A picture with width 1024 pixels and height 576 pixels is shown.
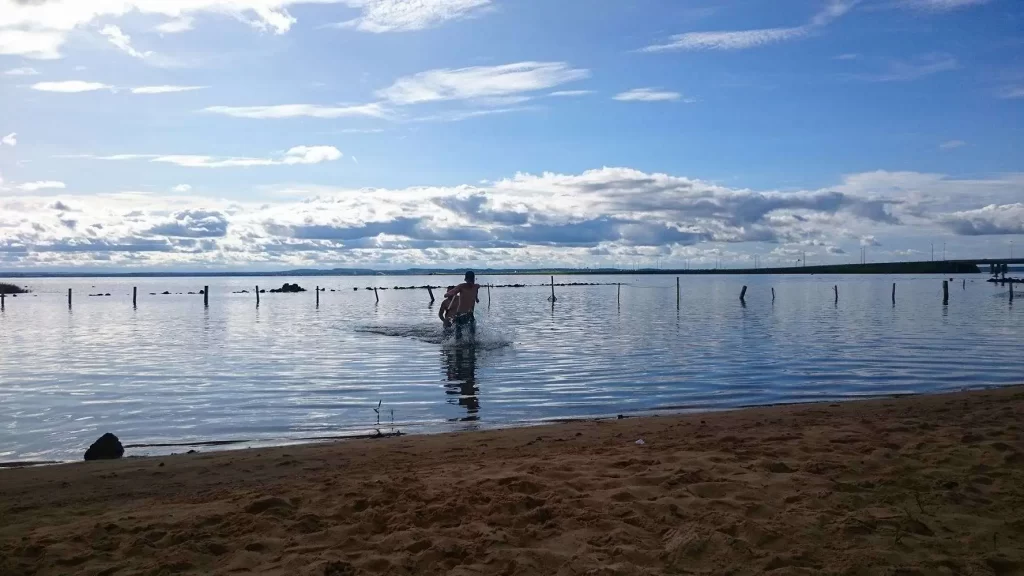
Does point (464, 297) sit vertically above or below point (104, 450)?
above

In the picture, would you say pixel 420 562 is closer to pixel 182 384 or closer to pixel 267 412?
pixel 267 412

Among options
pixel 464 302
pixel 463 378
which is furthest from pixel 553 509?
pixel 464 302

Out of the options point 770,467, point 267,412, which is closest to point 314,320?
point 267,412

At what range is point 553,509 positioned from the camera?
5941 millimetres

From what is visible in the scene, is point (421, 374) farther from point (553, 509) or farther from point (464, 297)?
point (553, 509)

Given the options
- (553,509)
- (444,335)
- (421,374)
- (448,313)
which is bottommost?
(421,374)

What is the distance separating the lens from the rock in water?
988 centimetres

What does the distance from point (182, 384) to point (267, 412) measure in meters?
5.09

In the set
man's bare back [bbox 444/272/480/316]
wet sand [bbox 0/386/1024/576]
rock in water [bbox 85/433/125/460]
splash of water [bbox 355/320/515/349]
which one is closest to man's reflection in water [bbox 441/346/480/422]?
splash of water [bbox 355/320/515/349]

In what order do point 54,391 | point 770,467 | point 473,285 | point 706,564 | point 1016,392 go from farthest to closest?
point 473,285 → point 54,391 → point 1016,392 → point 770,467 → point 706,564

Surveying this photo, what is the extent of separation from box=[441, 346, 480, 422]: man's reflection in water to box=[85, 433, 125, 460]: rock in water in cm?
571

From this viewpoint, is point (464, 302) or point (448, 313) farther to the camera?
point (448, 313)

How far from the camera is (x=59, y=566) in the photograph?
196 inches

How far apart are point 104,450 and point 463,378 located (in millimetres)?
9455
